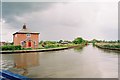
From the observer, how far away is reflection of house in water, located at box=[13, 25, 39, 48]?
112 feet

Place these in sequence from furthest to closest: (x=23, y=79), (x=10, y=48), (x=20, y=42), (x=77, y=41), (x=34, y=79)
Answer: (x=77, y=41) → (x=20, y=42) → (x=10, y=48) → (x=34, y=79) → (x=23, y=79)

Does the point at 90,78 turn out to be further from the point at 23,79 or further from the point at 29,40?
the point at 29,40

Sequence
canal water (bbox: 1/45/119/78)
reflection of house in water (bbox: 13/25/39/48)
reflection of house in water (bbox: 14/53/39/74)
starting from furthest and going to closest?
1. reflection of house in water (bbox: 13/25/39/48)
2. reflection of house in water (bbox: 14/53/39/74)
3. canal water (bbox: 1/45/119/78)

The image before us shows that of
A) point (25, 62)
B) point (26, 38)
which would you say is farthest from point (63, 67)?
point (26, 38)

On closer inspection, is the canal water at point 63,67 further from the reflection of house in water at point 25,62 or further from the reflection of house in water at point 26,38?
the reflection of house in water at point 26,38

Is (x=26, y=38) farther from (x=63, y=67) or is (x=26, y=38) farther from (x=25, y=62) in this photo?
(x=63, y=67)

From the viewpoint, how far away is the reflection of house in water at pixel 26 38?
112 feet

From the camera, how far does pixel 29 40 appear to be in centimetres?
3447

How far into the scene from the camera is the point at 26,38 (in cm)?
3453

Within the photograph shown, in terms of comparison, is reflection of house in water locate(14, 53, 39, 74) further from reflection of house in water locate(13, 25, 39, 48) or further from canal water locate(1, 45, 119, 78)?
reflection of house in water locate(13, 25, 39, 48)

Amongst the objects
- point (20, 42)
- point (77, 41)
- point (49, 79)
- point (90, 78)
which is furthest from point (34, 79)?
point (77, 41)

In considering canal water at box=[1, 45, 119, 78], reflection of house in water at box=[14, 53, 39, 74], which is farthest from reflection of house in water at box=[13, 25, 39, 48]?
canal water at box=[1, 45, 119, 78]

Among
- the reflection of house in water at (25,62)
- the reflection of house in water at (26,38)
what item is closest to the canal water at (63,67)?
the reflection of house in water at (25,62)

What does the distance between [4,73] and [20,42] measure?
26349mm
